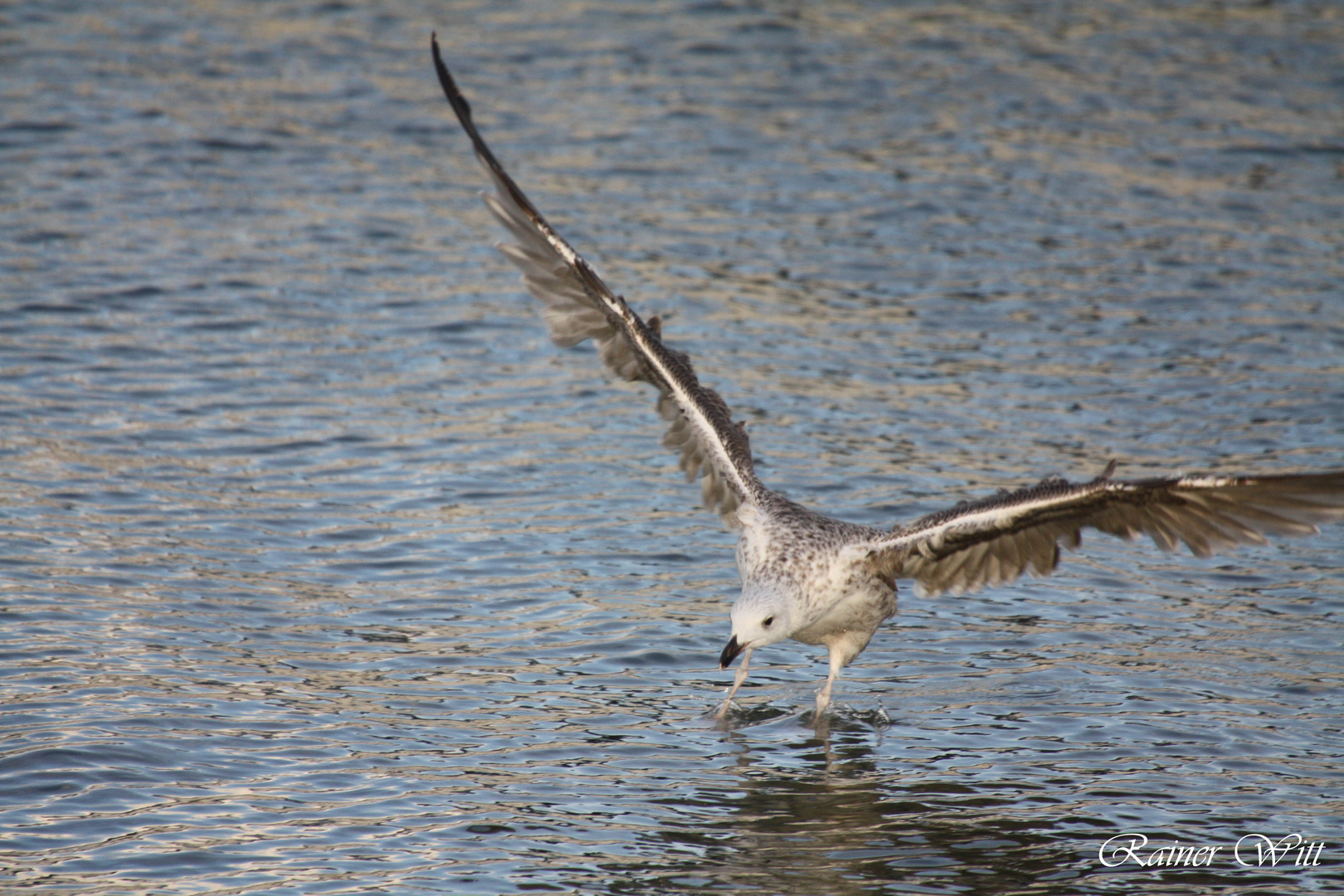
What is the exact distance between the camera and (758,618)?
22.5ft

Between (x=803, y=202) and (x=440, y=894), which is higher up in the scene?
(x=803, y=202)

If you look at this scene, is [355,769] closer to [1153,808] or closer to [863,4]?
[1153,808]

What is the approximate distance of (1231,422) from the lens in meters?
10.4

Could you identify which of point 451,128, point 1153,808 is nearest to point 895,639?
point 1153,808

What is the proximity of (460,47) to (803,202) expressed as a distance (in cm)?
486

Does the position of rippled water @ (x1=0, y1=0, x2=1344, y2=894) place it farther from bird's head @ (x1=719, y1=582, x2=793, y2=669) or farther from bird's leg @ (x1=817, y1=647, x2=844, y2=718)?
bird's head @ (x1=719, y1=582, x2=793, y2=669)

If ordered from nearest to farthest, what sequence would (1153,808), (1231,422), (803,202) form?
(1153,808) → (1231,422) → (803,202)

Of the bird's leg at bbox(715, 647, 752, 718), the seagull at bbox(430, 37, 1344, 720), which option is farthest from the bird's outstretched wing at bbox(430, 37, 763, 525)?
the bird's leg at bbox(715, 647, 752, 718)

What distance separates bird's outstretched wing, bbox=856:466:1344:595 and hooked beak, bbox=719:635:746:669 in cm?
79

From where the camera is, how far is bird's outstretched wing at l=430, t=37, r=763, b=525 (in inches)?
301

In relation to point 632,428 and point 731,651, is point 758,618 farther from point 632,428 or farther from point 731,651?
point 632,428

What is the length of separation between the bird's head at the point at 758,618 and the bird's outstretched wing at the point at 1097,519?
18.8 inches

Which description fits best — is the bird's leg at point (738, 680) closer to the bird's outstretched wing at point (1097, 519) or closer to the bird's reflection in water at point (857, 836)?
the bird's reflection in water at point (857, 836)

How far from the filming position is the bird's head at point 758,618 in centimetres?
682
